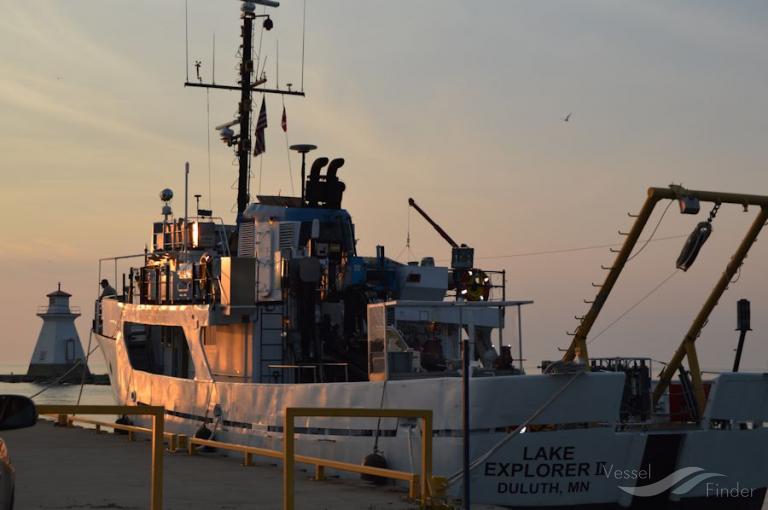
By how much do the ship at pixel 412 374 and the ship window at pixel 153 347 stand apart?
58 millimetres

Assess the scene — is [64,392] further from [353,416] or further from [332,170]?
[353,416]

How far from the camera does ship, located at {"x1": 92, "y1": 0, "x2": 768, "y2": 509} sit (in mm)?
18484

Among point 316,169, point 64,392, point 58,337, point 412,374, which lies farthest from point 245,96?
point 64,392

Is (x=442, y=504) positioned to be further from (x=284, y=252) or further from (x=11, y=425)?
(x=284, y=252)

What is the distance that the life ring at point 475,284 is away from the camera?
26562mm

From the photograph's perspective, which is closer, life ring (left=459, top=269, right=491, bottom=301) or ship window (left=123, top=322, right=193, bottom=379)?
life ring (left=459, top=269, right=491, bottom=301)

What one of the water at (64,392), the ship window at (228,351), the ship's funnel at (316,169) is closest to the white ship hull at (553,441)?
the ship window at (228,351)

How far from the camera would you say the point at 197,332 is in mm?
26469

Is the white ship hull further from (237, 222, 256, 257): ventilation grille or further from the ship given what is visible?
(237, 222, 256, 257): ventilation grille

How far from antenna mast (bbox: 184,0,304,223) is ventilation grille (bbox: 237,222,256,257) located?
4.88 m

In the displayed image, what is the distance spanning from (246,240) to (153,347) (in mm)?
6158

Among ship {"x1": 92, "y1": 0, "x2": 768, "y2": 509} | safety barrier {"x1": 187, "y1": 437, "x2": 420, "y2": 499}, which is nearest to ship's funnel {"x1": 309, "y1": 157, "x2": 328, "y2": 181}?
ship {"x1": 92, "y1": 0, "x2": 768, "y2": 509}

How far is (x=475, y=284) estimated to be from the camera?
1048 inches

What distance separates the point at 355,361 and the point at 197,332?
3.90 meters
